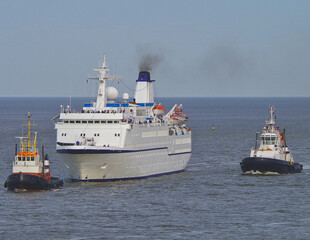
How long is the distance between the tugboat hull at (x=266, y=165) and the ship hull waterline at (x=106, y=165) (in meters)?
9.20

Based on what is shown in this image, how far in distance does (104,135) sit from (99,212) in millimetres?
14883

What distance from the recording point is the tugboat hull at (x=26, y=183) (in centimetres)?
5625

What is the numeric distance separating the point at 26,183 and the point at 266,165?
24.5 m

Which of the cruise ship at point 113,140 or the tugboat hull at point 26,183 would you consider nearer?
the tugboat hull at point 26,183

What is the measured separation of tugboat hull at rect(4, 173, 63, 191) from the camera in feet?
185

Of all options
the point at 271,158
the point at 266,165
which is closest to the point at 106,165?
the point at 266,165

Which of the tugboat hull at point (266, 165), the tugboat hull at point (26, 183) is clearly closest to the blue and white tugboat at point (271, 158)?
the tugboat hull at point (266, 165)

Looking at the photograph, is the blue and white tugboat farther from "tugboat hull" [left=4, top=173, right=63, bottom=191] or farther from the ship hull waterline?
"tugboat hull" [left=4, top=173, right=63, bottom=191]

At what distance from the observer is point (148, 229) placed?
1735 inches

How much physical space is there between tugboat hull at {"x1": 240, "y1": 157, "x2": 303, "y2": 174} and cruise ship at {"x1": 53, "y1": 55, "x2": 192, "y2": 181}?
7.17m
